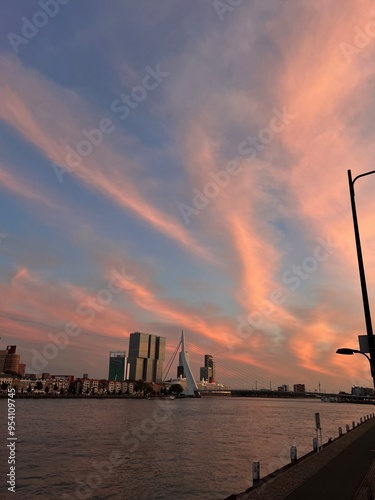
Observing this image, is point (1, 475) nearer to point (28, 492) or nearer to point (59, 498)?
point (28, 492)

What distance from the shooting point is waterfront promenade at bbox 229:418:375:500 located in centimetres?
1551

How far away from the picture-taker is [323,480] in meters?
18.4

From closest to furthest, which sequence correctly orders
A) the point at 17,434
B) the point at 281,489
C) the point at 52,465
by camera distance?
the point at 281,489, the point at 52,465, the point at 17,434

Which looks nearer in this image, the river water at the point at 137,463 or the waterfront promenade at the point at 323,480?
the waterfront promenade at the point at 323,480

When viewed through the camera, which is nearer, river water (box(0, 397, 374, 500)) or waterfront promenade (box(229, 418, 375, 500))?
waterfront promenade (box(229, 418, 375, 500))

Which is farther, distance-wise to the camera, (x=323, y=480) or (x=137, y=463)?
(x=137, y=463)

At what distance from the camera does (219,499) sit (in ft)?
71.9

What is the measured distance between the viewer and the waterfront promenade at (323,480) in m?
15.5

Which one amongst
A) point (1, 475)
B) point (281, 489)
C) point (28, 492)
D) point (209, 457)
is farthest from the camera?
point (209, 457)

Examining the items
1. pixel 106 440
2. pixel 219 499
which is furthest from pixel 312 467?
pixel 106 440

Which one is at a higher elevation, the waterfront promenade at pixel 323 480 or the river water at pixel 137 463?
the waterfront promenade at pixel 323 480

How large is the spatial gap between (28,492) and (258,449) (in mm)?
25346

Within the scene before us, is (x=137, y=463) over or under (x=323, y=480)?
under

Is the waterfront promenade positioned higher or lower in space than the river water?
higher
